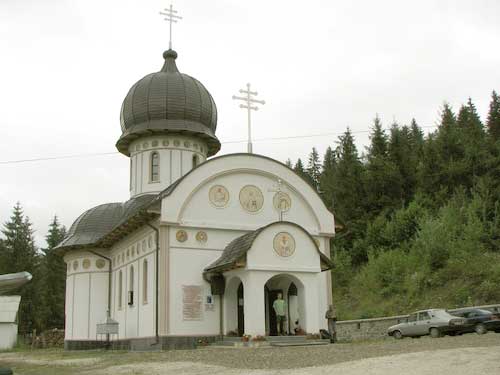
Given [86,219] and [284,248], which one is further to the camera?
[86,219]

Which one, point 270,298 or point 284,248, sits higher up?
point 284,248

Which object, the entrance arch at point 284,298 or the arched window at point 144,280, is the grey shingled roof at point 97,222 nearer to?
the arched window at point 144,280

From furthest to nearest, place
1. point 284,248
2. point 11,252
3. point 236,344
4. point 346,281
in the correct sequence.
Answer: point 11,252, point 346,281, point 284,248, point 236,344

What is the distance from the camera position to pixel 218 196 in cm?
2419

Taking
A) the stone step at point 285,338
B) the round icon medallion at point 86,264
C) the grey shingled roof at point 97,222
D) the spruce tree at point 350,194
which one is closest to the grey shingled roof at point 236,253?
the stone step at point 285,338

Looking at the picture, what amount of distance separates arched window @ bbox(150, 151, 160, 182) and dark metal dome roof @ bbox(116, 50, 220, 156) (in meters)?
1.10

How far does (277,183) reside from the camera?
25016mm

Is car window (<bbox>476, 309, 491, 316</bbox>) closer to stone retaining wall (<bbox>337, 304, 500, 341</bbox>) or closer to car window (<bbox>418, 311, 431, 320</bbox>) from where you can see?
car window (<bbox>418, 311, 431, 320</bbox>)

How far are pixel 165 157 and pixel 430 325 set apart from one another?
13.7 meters

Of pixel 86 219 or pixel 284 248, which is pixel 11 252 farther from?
pixel 284 248

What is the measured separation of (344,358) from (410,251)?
2176 cm

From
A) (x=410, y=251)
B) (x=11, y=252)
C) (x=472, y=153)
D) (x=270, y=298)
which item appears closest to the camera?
(x=270, y=298)

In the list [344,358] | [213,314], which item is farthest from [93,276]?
[344,358]

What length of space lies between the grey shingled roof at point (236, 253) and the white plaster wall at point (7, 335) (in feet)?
56.6
